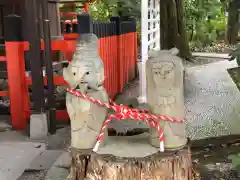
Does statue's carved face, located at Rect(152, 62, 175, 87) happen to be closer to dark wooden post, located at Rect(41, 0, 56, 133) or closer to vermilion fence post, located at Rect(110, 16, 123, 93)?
dark wooden post, located at Rect(41, 0, 56, 133)

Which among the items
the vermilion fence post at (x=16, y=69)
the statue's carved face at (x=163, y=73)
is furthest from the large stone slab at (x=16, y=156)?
the statue's carved face at (x=163, y=73)

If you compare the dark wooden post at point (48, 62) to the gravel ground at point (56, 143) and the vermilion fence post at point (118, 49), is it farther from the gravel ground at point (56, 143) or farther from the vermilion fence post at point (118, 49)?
the vermilion fence post at point (118, 49)

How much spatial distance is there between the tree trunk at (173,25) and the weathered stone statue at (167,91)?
5.62m

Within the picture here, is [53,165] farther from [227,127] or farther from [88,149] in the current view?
[227,127]

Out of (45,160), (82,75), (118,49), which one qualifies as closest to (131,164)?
(82,75)

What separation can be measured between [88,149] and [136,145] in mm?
337

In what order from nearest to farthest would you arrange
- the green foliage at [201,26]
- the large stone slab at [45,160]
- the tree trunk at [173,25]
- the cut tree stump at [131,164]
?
1. the cut tree stump at [131,164]
2. the large stone slab at [45,160]
3. the tree trunk at [173,25]
4. the green foliage at [201,26]

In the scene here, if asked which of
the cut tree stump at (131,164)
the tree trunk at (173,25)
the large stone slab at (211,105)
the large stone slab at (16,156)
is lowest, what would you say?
the large stone slab at (16,156)

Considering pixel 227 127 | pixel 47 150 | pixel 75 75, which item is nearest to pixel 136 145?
pixel 75 75

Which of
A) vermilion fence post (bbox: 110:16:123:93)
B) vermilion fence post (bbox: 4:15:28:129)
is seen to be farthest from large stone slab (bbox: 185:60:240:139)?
vermilion fence post (bbox: 4:15:28:129)

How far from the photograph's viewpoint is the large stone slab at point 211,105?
14.8 ft

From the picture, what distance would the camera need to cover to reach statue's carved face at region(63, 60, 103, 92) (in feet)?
8.07

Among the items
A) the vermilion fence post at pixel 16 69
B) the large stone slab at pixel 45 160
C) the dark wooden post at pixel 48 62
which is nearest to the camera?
the large stone slab at pixel 45 160

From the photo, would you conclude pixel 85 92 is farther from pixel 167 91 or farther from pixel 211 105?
pixel 211 105
